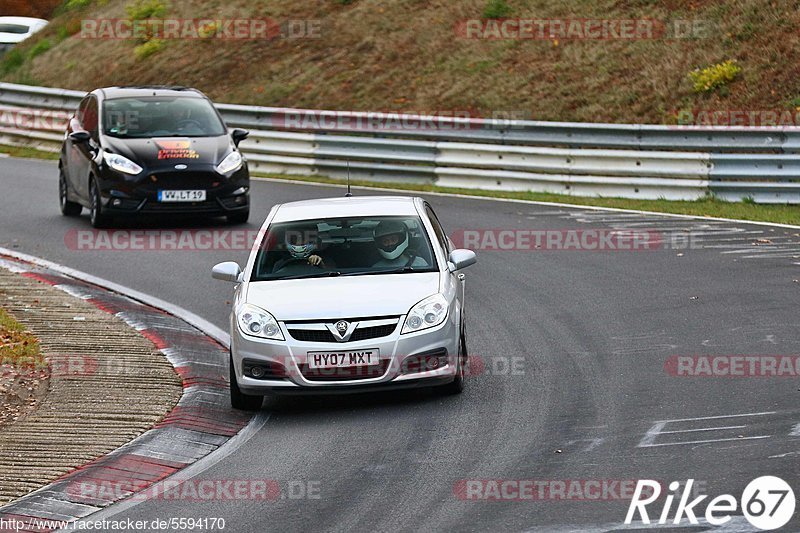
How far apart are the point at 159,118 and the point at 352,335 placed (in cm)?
1048

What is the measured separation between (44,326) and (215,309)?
187 centimetres

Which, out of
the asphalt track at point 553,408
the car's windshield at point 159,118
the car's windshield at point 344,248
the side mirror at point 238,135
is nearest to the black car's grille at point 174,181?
the car's windshield at point 159,118

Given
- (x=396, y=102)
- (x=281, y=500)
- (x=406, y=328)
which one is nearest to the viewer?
(x=281, y=500)

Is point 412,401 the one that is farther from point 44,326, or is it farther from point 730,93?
point 730,93

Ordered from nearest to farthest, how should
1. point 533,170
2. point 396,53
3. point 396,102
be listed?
point 533,170, point 396,102, point 396,53

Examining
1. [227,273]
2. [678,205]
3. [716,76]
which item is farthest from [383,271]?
[716,76]

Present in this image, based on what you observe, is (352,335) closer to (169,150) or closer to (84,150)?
(169,150)

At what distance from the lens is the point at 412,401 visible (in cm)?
1009

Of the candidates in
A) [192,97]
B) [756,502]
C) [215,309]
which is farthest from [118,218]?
[756,502]

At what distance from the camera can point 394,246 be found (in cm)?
1079

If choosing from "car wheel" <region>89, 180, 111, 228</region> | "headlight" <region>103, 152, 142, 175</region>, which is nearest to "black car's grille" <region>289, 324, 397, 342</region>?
"headlight" <region>103, 152, 142, 175</region>

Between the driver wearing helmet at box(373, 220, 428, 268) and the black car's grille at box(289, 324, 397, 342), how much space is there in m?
0.90

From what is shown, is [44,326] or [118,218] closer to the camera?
[44,326]

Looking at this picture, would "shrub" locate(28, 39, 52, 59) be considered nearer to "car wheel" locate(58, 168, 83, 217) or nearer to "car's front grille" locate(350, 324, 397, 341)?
"car wheel" locate(58, 168, 83, 217)
